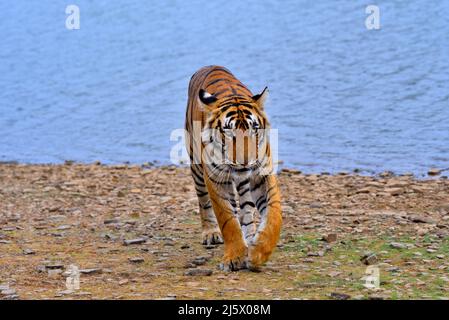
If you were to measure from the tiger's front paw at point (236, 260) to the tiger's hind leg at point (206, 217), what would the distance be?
111 centimetres

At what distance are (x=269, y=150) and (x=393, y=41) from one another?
13484 millimetres

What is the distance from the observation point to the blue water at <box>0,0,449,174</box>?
1382cm

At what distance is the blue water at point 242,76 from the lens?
45.3 ft

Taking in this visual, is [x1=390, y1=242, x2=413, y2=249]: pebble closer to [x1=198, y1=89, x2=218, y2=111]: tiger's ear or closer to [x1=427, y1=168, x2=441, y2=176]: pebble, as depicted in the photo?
[x1=198, y1=89, x2=218, y2=111]: tiger's ear

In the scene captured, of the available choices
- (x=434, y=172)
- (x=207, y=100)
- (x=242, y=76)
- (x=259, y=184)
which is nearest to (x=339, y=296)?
(x=259, y=184)

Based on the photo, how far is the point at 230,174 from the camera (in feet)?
23.1

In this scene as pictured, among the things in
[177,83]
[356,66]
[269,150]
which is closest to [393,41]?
[356,66]

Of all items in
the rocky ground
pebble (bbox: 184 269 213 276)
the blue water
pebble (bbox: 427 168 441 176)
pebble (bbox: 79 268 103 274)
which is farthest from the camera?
the blue water

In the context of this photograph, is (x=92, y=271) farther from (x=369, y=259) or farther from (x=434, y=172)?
(x=434, y=172)

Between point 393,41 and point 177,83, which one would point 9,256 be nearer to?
point 177,83

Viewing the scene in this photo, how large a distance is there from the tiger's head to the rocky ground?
87 centimetres

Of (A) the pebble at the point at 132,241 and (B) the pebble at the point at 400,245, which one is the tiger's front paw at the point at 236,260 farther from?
(A) the pebble at the point at 132,241

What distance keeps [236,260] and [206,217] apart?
4.39 feet

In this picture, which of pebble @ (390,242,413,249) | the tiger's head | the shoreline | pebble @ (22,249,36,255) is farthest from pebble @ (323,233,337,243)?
the shoreline
